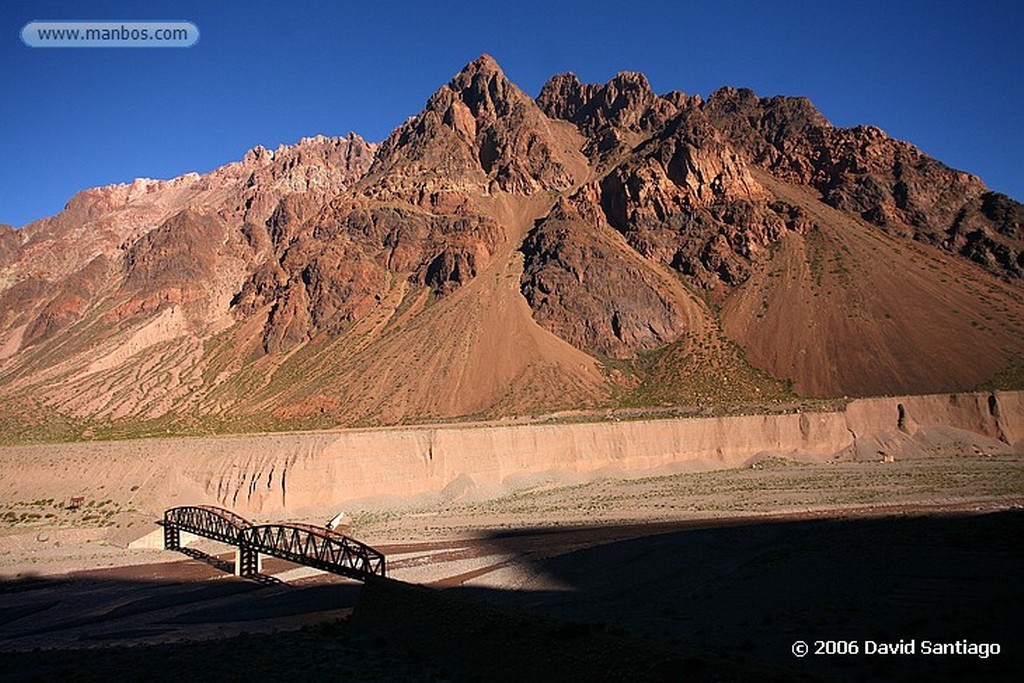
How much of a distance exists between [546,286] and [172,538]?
7190cm

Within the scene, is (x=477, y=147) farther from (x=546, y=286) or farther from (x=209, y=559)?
(x=209, y=559)

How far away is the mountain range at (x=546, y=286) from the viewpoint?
3701 inches

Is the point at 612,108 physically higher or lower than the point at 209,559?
higher

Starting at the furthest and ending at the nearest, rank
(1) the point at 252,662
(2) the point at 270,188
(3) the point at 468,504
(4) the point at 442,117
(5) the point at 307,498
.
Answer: (2) the point at 270,188, (4) the point at 442,117, (3) the point at 468,504, (5) the point at 307,498, (1) the point at 252,662

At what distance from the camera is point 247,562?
39469 mm

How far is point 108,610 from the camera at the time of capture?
3281 centimetres

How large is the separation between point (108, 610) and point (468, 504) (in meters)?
30.4

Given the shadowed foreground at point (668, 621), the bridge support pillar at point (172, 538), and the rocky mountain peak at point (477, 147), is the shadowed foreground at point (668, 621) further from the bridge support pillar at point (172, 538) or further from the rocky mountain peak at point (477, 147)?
the rocky mountain peak at point (477, 147)

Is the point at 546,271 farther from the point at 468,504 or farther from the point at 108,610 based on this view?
the point at 108,610

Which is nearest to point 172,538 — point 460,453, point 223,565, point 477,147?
point 223,565

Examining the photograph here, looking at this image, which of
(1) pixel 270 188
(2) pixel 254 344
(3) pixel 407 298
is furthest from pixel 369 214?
(1) pixel 270 188

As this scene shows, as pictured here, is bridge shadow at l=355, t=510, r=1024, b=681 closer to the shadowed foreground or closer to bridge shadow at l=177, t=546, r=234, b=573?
the shadowed foreground

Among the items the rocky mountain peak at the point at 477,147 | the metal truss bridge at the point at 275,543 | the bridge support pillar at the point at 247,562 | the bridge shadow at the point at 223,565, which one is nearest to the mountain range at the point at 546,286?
the rocky mountain peak at the point at 477,147

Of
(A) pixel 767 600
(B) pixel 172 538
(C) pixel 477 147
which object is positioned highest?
(C) pixel 477 147
